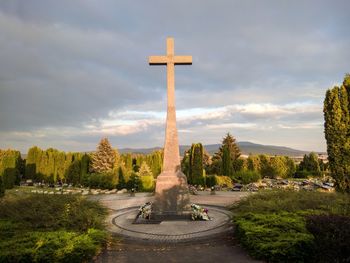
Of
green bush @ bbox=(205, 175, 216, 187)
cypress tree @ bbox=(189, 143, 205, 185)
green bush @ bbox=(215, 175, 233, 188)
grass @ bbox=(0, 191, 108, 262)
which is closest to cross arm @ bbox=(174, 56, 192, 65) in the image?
grass @ bbox=(0, 191, 108, 262)

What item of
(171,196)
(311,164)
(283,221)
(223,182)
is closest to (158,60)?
(171,196)

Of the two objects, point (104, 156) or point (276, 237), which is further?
point (104, 156)

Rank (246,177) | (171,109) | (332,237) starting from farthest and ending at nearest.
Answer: (246,177), (171,109), (332,237)

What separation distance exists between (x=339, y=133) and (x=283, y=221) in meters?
7.70

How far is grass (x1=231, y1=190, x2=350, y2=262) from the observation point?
759cm

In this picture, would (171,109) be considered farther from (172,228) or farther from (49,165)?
(49,165)

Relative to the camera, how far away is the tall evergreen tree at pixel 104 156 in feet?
154

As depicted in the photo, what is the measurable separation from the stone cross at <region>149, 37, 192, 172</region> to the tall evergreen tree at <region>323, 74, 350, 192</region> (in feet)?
24.1

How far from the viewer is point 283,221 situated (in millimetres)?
8961

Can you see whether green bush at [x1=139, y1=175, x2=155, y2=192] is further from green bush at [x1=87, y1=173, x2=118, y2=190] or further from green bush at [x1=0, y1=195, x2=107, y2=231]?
green bush at [x1=0, y1=195, x2=107, y2=231]

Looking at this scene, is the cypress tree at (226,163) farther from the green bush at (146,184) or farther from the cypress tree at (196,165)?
the green bush at (146,184)

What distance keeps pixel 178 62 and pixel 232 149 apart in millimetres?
35789

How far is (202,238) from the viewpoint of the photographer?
9938mm

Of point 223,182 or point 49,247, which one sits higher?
point 49,247
